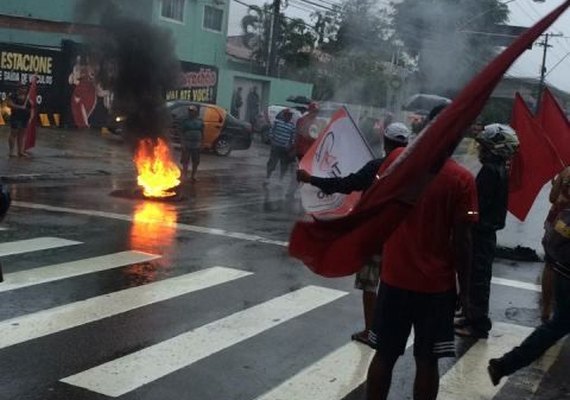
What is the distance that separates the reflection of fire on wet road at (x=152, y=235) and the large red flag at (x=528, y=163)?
3.88 metres

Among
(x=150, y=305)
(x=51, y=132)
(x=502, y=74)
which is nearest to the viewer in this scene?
(x=502, y=74)

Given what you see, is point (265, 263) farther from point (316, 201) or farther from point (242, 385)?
point (242, 385)

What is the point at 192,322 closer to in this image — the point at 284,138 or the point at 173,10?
the point at 284,138

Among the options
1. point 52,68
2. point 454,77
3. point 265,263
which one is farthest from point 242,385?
point 52,68

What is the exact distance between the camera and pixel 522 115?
27.1 feet

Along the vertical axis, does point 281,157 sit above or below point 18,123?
below

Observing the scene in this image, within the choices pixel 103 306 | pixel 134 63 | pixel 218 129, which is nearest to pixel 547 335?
pixel 103 306

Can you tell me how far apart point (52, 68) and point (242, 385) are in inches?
791

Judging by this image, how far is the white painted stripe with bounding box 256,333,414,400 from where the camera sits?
15.3 feet

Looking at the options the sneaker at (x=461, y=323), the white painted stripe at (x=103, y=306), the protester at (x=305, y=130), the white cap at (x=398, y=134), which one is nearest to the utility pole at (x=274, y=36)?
the protester at (x=305, y=130)

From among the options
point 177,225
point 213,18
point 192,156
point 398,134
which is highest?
point 213,18

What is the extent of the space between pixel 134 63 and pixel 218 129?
26.7 ft

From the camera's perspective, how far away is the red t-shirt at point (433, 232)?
12.6 feet

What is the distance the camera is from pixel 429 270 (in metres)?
3.83
